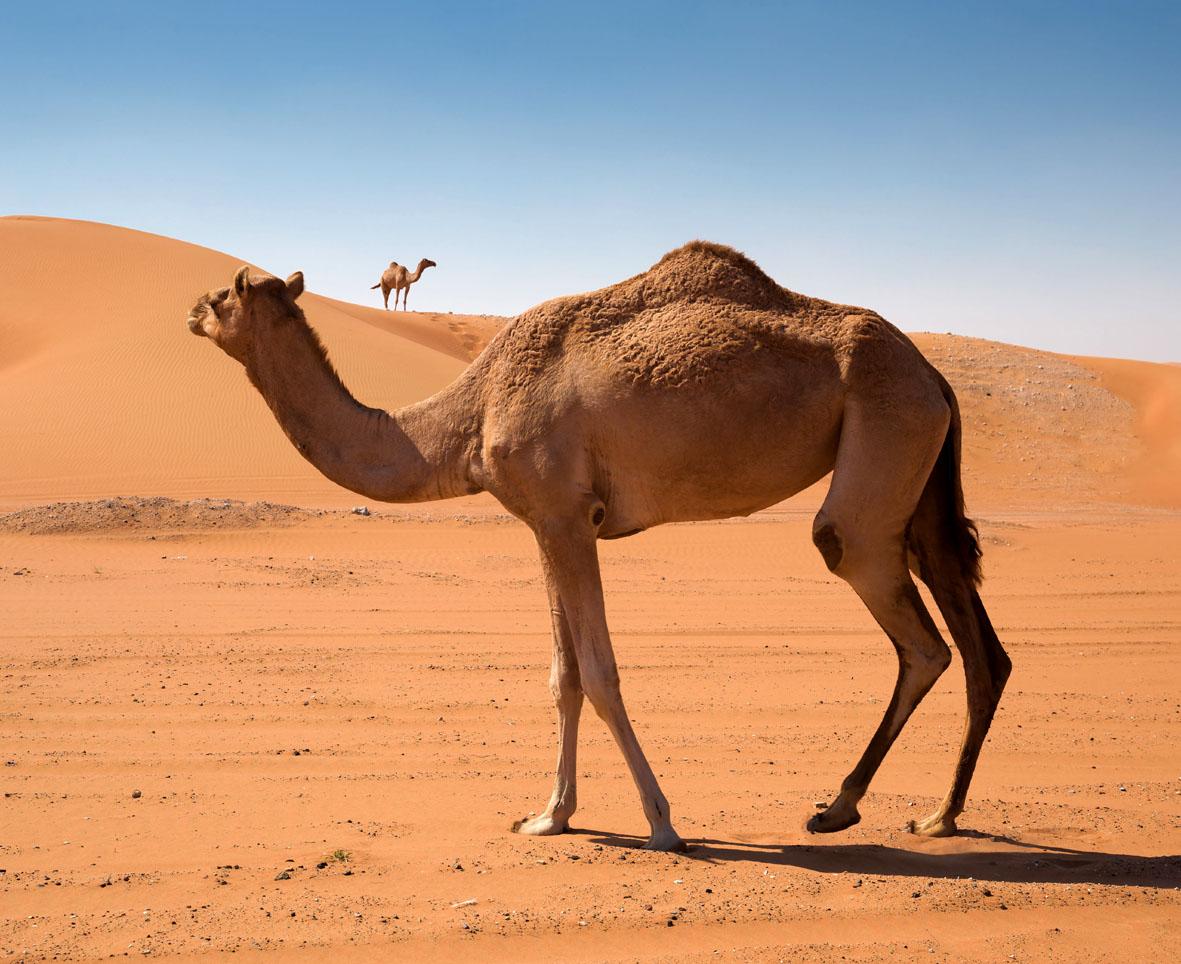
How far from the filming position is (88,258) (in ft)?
162

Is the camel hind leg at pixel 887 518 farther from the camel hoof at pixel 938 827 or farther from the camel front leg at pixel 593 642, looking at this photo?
the camel front leg at pixel 593 642

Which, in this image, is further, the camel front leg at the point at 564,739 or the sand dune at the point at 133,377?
the sand dune at the point at 133,377

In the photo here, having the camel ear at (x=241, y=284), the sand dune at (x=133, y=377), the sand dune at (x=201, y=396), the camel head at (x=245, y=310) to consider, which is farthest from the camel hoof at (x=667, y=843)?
the sand dune at (x=201, y=396)

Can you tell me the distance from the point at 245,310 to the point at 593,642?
2.45m

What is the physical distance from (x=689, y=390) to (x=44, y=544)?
52.7 ft

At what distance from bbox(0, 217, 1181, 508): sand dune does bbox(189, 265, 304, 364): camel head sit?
837 inches

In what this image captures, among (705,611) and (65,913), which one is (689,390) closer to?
(65,913)

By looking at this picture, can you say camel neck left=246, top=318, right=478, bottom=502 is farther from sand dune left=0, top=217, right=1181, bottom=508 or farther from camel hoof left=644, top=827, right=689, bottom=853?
sand dune left=0, top=217, right=1181, bottom=508

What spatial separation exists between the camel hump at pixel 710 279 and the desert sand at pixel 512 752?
8.94 feet

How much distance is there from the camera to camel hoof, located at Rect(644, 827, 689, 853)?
564cm

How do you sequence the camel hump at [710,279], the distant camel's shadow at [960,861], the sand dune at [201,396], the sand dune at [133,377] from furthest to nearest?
the sand dune at [201,396] → the sand dune at [133,377] → the camel hump at [710,279] → the distant camel's shadow at [960,861]

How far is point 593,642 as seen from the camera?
5.63 meters

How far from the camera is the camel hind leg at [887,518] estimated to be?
5.56m

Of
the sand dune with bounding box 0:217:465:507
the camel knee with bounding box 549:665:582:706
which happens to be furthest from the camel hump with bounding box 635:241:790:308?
the sand dune with bounding box 0:217:465:507
